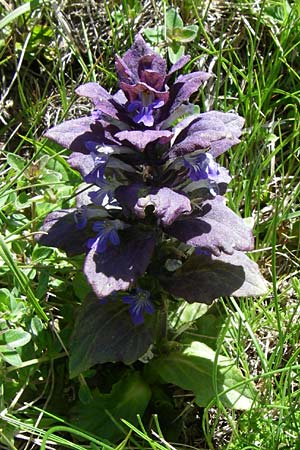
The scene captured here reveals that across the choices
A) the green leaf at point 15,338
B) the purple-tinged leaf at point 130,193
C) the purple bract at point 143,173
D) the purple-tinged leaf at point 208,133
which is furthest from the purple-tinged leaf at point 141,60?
the green leaf at point 15,338

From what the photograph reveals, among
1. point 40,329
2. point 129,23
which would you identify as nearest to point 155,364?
point 40,329

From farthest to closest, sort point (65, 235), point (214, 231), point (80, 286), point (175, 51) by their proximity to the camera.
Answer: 1. point (175, 51)
2. point (80, 286)
3. point (65, 235)
4. point (214, 231)

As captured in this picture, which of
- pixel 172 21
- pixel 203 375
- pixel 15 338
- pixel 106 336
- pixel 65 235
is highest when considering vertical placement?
pixel 172 21

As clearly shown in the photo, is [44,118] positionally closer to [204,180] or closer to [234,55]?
[234,55]

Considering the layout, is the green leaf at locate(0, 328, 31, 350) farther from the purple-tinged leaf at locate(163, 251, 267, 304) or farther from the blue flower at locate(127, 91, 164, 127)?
the blue flower at locate(127, 91, 164, 127)

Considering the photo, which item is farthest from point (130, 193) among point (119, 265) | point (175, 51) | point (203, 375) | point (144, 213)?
point (175, 51)

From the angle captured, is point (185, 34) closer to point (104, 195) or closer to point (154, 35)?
point (154, 35)
